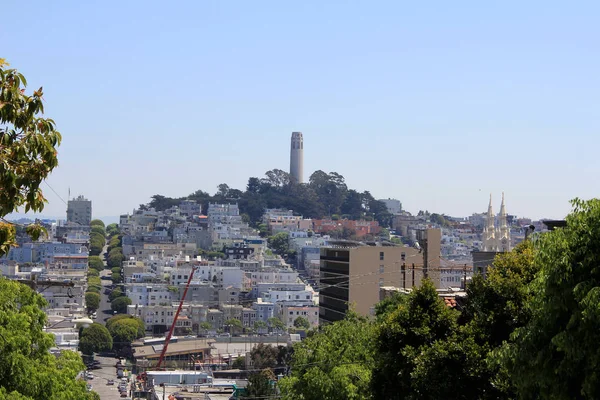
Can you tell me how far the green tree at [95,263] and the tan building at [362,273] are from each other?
95687 mm

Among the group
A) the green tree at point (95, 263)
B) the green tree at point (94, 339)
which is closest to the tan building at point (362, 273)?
the green tree at point (94, 339)

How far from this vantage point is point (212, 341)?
109 metres

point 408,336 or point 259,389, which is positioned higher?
point 408,336

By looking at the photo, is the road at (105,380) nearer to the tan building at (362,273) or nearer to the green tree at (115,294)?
the tan building at (362,273)

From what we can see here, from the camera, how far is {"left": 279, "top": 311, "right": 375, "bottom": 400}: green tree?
73.3ft

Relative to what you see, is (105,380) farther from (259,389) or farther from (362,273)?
(259,389)

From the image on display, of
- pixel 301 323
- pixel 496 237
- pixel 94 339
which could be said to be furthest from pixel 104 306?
pixel 496 237

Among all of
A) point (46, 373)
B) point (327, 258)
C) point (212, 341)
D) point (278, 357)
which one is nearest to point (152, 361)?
point (212, 341)

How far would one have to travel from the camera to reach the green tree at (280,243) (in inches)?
7649

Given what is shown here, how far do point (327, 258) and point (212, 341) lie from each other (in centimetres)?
3839

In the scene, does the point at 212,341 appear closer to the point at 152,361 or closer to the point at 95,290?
the point at 152,361

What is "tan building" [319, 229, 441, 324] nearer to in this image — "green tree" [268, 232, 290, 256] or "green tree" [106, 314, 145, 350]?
"green tree" [106, 314, 145, 350]

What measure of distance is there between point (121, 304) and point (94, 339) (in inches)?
1227

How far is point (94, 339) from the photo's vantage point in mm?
99438
